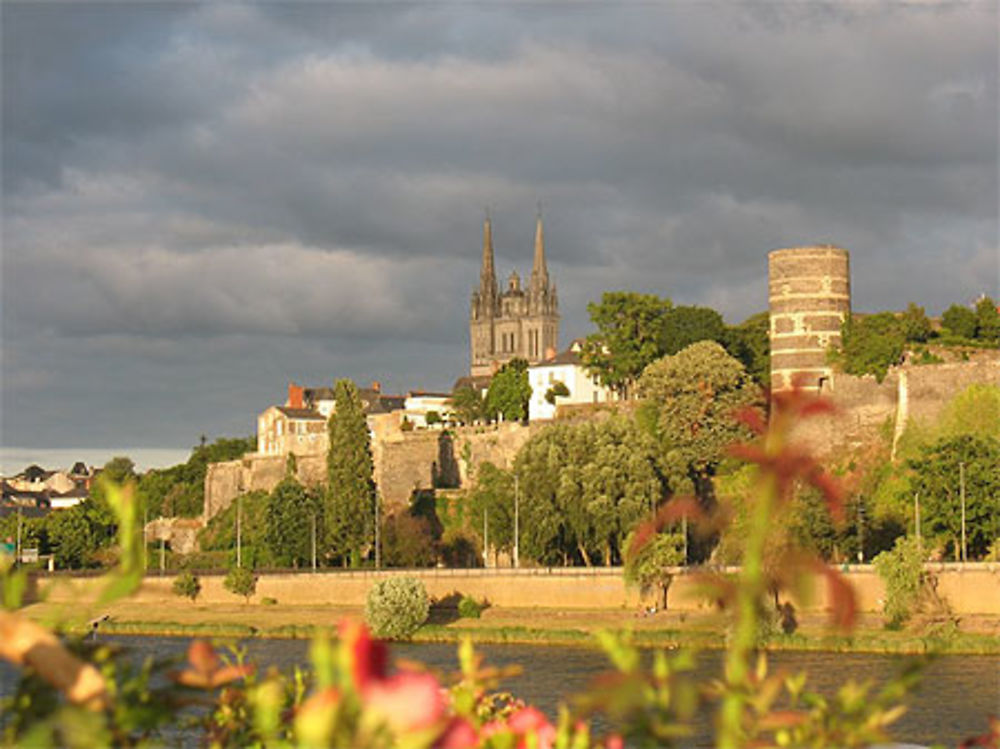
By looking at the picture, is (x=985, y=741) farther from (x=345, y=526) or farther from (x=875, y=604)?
(x=345, y=526)

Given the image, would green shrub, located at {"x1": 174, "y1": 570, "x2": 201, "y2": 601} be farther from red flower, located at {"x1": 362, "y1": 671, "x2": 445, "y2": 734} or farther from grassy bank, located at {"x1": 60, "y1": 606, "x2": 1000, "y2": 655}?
red flower, located at {"x1": 362, "y1": 671, "x2": 445, "y2": 734}

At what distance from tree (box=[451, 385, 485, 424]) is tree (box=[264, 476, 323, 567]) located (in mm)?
33369

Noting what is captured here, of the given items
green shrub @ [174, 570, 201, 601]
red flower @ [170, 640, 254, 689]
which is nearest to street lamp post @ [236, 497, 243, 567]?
green shrub @ [174, 570, 201, 601]

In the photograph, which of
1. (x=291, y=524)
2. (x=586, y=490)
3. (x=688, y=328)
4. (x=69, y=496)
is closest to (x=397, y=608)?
(x=586, y=490)

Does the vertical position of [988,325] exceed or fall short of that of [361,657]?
it exceeds it

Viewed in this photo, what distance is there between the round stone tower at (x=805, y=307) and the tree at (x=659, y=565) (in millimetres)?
9816

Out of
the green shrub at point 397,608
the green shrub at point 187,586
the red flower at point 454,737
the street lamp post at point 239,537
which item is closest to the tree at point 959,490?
the green shrub at point 397,608

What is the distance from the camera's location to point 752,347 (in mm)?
79500

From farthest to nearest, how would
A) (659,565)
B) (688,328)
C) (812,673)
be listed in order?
1. (688,328)
2. (659,565)
3. (812,673)

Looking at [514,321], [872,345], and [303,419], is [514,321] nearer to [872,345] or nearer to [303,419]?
[303,419]

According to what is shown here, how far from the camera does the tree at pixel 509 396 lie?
102 meters

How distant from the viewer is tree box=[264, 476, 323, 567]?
7612cm

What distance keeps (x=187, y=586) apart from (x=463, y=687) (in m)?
67.8

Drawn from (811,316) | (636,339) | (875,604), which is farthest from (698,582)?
(636,339)
